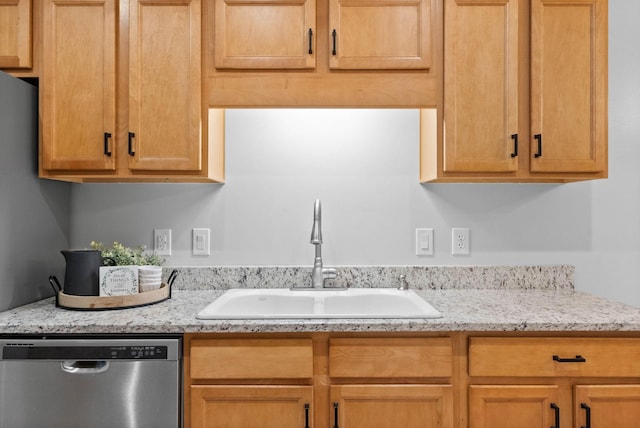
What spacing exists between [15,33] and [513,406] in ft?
7.45

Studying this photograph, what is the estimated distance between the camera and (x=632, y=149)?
1921mm

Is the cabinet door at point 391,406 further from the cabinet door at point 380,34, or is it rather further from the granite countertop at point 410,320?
the cabinet door at point 380,34

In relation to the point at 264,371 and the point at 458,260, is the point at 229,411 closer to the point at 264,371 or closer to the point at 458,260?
the point at 264,371

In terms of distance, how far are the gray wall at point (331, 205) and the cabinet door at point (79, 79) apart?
0.38 metres

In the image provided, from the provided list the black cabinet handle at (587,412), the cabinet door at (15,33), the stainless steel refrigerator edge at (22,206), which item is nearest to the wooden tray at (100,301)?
the stainless steel refrigerator edge at (22,206)

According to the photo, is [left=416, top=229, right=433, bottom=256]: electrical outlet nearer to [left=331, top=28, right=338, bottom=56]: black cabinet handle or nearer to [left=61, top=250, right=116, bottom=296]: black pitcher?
[left=331, top=28, right=338, bottom=56]: black cabinet handle

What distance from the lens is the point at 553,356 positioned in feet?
4.26

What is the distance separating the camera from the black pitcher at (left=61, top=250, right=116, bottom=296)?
148cm

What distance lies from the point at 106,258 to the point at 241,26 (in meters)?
1.05

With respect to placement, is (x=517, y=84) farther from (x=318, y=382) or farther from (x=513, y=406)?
(x=318, y=382)

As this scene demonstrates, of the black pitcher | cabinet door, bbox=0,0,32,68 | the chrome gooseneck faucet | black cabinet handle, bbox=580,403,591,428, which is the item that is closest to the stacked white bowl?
the black pitcher

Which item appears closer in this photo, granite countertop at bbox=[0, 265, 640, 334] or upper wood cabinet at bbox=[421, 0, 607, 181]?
granite countertop at bbox=[0, 265, 640, 334]

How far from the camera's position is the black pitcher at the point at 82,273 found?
4.87 feet

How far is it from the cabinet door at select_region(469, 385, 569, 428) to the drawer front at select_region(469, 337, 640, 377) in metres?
0.05
